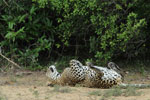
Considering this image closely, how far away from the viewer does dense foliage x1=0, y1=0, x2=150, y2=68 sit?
7.67 m

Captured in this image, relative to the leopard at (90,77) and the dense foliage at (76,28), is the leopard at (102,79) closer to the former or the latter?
the leopard at (90,77)

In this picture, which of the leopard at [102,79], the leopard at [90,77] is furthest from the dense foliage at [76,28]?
the leopard at [102,79]

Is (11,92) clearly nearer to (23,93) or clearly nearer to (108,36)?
(23,93)

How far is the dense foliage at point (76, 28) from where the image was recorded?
767 cm

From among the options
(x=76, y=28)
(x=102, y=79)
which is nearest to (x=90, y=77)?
(x=102, y=79)

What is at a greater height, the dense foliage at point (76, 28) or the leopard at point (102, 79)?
the dense foliage at point (76, 28)

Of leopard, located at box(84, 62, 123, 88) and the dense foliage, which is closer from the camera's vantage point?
leopard, located at box(84, 62, 123, 88)

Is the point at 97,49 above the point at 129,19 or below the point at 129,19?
below

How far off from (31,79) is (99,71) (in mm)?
2097

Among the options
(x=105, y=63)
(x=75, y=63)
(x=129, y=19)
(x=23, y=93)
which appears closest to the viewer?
(x=23, y=93)

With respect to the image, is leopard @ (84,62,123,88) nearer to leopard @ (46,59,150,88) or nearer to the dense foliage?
leopard @ (46,59,150,88)

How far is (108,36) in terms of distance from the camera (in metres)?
7.64

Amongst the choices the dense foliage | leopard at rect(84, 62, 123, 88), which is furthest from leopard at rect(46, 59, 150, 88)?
the dense foliage

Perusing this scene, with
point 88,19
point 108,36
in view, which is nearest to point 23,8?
point 88,19
